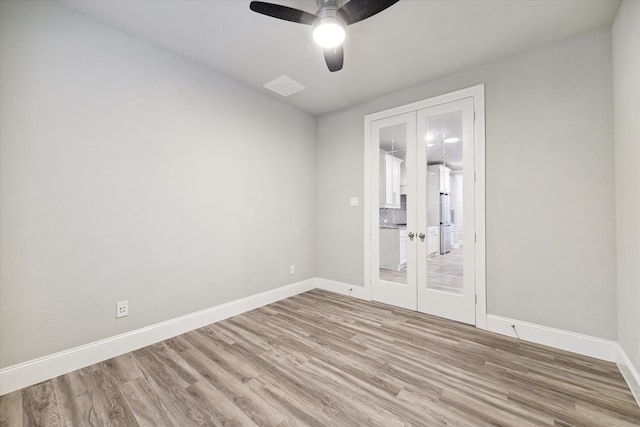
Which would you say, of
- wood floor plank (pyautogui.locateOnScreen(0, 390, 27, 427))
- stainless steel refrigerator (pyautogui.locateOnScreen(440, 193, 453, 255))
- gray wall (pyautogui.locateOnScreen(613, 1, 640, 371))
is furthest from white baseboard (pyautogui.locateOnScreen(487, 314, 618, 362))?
wood floor plank (pyautogui.locateOnScreen(0, 390, 27, 427))

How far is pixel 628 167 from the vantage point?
1845mm

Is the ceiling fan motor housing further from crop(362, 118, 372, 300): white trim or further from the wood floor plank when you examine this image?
the wood floor plank

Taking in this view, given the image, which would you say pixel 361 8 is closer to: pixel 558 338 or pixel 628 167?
pixel 628 167

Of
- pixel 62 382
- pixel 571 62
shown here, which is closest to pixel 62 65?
pixel 62 382

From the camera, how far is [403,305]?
3.29 m

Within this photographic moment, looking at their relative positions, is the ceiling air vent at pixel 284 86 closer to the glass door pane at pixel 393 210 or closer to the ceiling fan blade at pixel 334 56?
the ceiling fan blade at pixel 334 56

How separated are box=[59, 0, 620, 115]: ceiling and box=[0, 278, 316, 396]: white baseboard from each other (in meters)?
2.67

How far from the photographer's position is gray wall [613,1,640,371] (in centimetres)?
170

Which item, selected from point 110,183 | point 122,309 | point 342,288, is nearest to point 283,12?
point 110,183

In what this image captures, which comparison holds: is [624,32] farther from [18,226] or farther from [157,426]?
[18,226]

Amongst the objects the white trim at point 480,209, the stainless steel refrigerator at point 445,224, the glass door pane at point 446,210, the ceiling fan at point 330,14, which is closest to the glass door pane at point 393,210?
the glass door pane at point 446,210

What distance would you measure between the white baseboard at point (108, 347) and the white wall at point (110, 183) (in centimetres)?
6

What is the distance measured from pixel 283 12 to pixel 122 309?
2.69m

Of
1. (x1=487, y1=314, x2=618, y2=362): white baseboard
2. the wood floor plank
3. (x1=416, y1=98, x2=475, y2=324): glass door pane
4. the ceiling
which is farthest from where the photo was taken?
(x1=416, y1=98, x2=475, y2=324): glass door pane
